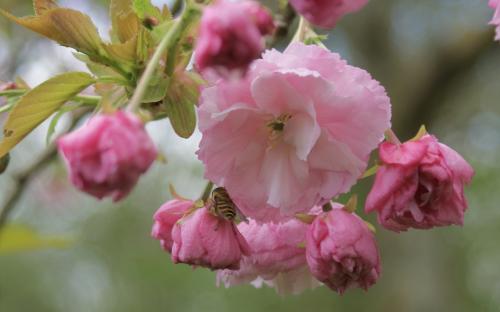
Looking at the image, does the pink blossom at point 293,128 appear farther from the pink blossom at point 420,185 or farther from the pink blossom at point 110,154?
the pink blossom at point 110,154

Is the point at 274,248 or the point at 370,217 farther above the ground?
the point at 274,248

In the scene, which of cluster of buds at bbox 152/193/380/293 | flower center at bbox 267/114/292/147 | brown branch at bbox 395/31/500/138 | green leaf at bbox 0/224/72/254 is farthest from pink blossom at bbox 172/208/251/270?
brown branch at bbox 395/31/500/138

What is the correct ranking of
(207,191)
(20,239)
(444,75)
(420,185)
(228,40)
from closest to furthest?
(228,40) → (420,185) → (207,191) → (20,239) → (444,75)

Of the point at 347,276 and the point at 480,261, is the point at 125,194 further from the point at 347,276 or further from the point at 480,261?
the point at 480,261

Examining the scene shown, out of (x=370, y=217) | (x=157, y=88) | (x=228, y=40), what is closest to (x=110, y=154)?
(x=228, y=40)

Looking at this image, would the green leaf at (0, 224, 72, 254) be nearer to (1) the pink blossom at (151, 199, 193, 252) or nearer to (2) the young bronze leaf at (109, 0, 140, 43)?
(1) the pink blossom at (151, 199, 193, 252)

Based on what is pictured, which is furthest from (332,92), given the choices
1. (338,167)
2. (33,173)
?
(33,173)

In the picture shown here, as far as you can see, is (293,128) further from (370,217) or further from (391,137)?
(370,217)
